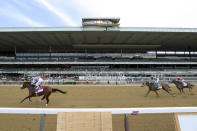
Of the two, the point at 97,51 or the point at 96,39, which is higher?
the point at 96,39

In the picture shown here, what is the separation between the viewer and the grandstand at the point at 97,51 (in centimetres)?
2716

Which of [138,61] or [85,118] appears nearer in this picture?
[85,118]

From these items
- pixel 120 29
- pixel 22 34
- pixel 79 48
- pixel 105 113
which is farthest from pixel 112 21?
pixel 105 113

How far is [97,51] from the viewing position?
36156mm

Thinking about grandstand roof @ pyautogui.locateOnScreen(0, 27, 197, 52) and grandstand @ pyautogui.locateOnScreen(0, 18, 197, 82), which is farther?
A: grandstand @ pyautogui.locateOnScreen(0, 18, 197, 82)

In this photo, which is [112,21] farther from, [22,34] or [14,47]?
[14,47]

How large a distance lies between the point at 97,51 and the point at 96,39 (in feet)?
16.6

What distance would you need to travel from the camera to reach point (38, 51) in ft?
120

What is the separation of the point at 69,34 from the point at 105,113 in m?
26.9

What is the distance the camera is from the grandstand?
89.1 feet

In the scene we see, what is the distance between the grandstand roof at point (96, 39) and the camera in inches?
1040

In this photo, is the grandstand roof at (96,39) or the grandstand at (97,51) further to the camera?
the grandstand at (97,51)

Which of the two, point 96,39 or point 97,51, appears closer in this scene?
point 96,39

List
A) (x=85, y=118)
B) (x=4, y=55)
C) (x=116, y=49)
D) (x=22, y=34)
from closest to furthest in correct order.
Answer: (x=85, y=118)
(x=22, y=34)
(x=116, y=49)
(x=4, y=55)
